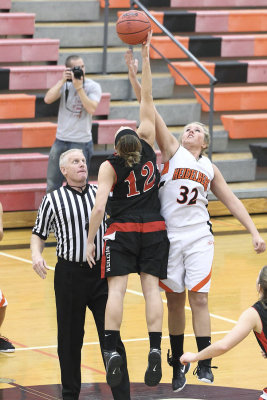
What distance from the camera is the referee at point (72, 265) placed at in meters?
6.27

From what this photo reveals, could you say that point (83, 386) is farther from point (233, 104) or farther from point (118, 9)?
point (118, 9)

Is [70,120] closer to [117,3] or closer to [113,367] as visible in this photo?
[117,3]

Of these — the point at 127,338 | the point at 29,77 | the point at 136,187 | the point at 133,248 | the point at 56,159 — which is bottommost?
the point at 127,338

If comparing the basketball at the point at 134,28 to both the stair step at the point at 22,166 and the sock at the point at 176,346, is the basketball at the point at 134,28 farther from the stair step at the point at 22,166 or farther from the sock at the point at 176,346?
the stair step at the point at 22,166

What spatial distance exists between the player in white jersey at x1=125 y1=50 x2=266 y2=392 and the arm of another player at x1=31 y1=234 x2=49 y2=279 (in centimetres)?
75

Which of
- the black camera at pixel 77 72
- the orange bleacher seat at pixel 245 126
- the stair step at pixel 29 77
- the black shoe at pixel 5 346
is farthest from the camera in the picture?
the orange bleacher seat at pixel 245 126

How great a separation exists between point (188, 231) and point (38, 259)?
0.93 m

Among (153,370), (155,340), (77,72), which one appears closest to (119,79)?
(77,72)

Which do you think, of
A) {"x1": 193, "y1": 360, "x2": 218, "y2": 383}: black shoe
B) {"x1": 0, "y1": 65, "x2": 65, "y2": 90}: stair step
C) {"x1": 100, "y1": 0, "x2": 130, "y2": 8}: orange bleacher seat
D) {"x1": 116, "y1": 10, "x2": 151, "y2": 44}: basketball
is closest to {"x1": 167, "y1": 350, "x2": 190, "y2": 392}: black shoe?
{"x1": 193, "y1": 360, "x2": 218, "y2": 383}: black shoe

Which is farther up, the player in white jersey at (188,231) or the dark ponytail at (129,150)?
the dark ponytail at (129,150)

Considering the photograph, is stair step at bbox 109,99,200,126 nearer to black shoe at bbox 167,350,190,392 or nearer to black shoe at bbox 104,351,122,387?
black shoe at bbox 167,350,190,392

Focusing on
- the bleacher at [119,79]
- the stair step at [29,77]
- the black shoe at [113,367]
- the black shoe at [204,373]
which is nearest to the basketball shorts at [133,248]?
the black shoe at [113,367]

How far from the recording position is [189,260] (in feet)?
20.7

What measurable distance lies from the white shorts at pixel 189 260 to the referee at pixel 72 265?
425 millimetres
